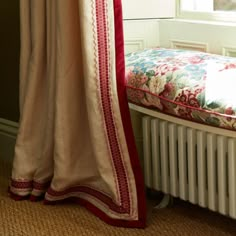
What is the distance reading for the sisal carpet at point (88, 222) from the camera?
90.3 inches

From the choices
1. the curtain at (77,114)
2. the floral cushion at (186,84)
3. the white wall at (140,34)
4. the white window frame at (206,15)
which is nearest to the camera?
the floral cushion at (186,84)

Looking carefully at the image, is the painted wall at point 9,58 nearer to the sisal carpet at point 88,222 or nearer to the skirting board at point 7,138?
the skirting board at point 7,138

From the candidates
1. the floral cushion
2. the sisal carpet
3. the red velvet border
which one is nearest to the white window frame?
the floral cushion

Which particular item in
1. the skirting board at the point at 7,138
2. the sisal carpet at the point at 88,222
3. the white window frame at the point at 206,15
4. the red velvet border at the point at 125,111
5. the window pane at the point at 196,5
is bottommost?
the sisal carpet at the point at 88,222

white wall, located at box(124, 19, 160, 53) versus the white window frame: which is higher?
the white window frame

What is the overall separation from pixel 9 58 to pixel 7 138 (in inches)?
15.2

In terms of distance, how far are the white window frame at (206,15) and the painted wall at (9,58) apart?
29.8 inches

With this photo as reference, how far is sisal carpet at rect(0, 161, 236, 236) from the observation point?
2.29m

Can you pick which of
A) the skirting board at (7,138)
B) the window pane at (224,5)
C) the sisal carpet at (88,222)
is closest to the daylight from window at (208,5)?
the window pane at (224,5)

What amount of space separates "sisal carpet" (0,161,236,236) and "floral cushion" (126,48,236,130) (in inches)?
17.3

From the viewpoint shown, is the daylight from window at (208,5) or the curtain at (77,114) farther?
the daylight from window at (208,5)

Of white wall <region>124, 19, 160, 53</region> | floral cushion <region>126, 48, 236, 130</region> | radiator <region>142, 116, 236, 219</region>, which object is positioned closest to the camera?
floral cushion <region>126, 48, 236, 130</region>

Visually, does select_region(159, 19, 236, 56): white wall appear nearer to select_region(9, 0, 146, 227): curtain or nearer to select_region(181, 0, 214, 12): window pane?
select_region(181, 0, 214, 12): window pane

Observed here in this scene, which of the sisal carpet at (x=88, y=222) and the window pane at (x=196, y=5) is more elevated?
the window pane at (x=196, y=5)
